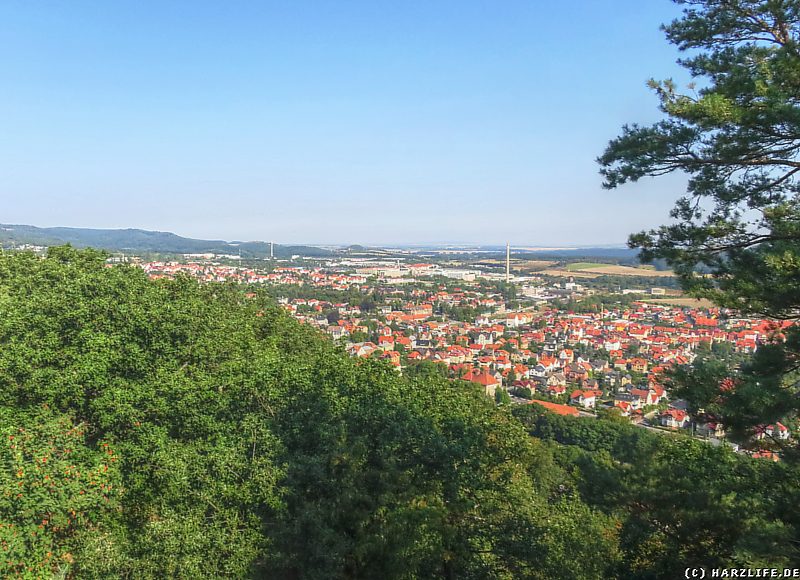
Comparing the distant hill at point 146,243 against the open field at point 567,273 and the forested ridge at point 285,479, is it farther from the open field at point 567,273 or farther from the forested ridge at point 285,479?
the forested ridge at point 285,479

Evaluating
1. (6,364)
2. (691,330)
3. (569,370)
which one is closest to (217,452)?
(6,364)

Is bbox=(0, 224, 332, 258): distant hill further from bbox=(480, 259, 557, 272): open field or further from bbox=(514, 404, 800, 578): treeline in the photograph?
bbox=(514, 404, 800, 578): treeline

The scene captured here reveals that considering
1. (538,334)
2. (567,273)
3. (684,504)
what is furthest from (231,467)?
(567,273)

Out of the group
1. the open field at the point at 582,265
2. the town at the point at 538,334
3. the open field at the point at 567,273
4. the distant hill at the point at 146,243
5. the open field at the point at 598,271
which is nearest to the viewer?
the town at the point at 538,334

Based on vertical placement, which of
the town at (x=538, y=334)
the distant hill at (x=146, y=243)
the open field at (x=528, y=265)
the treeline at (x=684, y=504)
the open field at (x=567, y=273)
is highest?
the distant hill at (x=146, y=243)

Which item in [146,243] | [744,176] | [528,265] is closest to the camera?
[744,176]

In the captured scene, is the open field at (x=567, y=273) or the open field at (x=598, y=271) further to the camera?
the open field at (x=598, y=271)

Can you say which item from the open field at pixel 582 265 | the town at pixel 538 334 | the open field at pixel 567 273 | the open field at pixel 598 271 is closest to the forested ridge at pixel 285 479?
the town at pixel 538 334

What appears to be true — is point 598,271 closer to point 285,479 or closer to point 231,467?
point 285,479

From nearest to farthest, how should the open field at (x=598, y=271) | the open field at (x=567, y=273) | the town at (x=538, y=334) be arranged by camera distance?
the town at (x=538, y=334) < the open field at (x=567, y=273) < the open field at (x=598, y=271)
